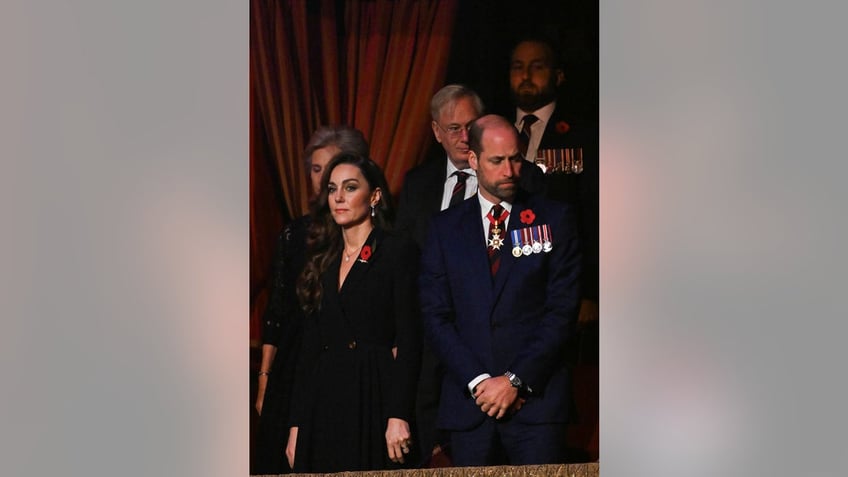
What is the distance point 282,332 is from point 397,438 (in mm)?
644

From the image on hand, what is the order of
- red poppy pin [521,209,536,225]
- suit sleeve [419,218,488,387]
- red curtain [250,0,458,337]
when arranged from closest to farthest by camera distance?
1. red curtain [250,0,458,337]
2. suit sleeve [419,218,488,387]
3. red poppy pin [521,209,536,225]

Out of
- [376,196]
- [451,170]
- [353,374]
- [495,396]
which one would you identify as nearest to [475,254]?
[451,170]

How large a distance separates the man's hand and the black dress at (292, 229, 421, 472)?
0.29 metres

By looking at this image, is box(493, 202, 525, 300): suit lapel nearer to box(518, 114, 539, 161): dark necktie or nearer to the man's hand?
box(518, 114, 539, 161): dark necktie

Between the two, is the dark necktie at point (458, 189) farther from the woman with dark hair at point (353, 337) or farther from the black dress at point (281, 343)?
the black dress at point (281, 343)

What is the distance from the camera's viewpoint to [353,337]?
495 cm

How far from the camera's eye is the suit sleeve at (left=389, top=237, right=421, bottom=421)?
16.4 ft

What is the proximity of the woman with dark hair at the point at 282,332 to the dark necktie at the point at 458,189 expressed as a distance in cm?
54

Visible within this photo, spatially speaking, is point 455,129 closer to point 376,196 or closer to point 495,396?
point 376,196

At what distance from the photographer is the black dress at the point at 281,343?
493cm

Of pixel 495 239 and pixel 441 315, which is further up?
pixel 495 239

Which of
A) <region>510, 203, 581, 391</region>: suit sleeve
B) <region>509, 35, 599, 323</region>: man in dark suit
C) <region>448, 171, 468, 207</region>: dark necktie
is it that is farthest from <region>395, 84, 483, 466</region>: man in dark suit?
<region>510, 203, 581, 391</region>: suit sleeve
